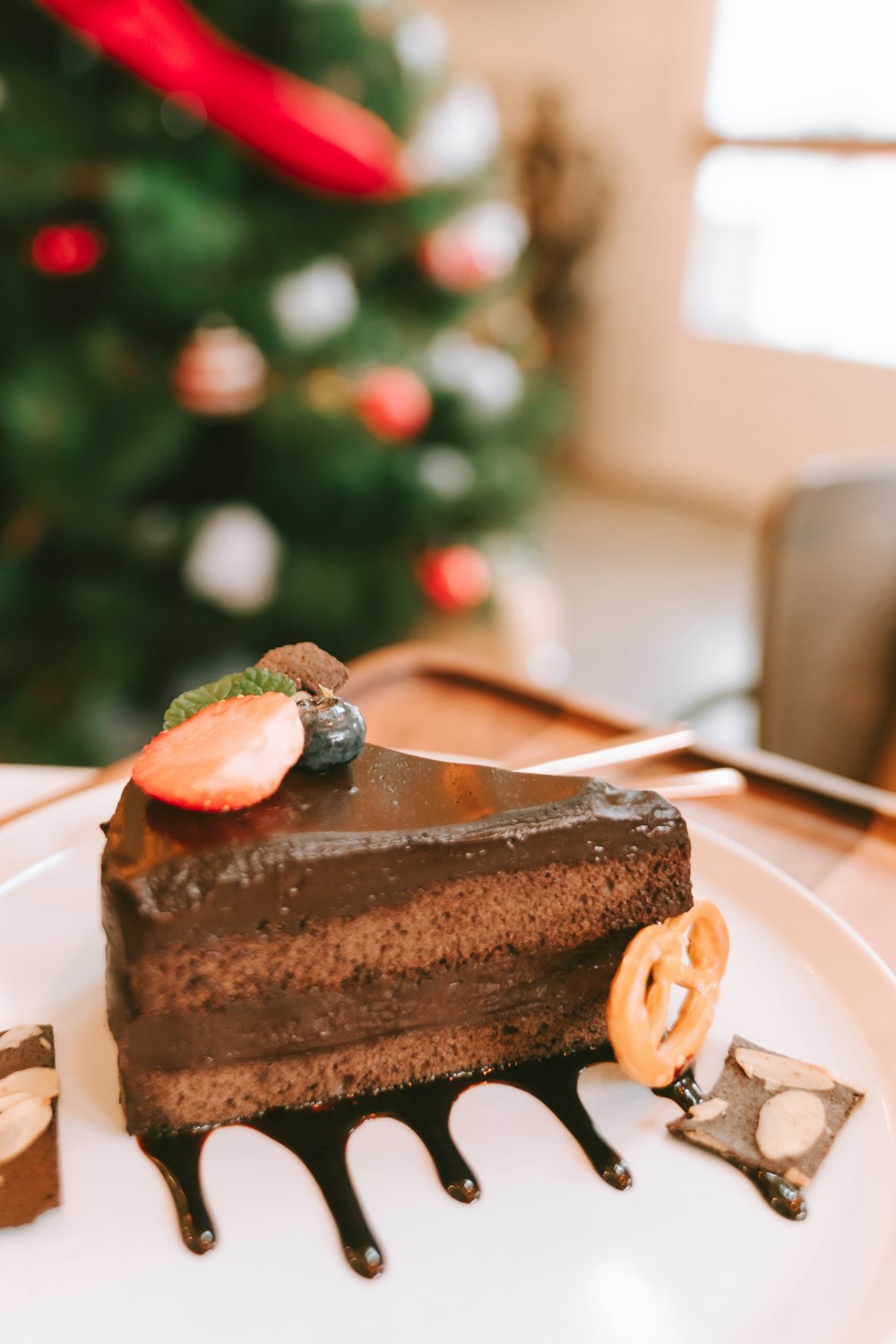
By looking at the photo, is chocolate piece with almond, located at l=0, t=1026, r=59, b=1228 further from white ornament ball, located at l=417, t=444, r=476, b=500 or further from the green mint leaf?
white ornament ball, located at l=417, t=444, r=476, b=500

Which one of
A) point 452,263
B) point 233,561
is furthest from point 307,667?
point 452,263

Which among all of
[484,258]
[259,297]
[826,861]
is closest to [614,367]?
[484,258]

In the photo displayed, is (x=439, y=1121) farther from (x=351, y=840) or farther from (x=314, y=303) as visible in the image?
(x=314, y=303)

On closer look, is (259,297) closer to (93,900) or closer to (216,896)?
(93,900)

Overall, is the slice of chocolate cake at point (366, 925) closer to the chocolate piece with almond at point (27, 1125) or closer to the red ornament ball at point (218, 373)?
the chocolate piece with almond at point (27, 1125)

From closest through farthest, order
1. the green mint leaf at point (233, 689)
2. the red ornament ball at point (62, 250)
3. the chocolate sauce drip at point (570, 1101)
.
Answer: the chocolate sauce drip at point (570, 1101) → the green mint leaf at point (233, 689) → the red ornament ball at point (62, 250)

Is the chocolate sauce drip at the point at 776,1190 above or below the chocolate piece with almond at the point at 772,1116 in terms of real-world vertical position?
below

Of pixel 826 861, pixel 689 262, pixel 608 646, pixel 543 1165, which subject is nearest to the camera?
pixel 543 1165

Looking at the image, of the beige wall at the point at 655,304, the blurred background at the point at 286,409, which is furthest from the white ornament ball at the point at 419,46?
the beige wall at the point at 655,304
